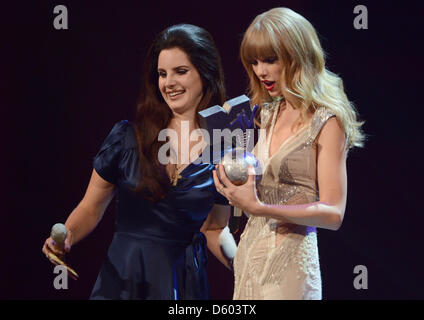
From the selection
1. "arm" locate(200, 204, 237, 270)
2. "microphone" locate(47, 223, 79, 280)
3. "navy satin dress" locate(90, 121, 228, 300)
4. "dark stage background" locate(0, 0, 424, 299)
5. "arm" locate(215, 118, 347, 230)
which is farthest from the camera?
"dark stage background" locate(0, 0, 424, 299)

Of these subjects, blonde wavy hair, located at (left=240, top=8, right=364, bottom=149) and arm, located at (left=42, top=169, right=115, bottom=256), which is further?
arm, located at (left=42, top=169, right=115, bottom=256)

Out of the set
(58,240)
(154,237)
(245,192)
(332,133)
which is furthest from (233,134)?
(58,240)

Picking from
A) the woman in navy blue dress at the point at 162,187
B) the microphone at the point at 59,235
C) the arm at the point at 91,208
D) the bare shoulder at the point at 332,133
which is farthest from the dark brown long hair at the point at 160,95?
the bare shoulder at the point at 332,133

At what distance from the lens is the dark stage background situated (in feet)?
8.39

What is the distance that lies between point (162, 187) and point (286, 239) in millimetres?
523

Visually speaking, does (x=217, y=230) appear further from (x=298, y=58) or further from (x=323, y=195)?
(x=298, y=58)

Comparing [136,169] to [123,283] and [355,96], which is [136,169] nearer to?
[123,283]

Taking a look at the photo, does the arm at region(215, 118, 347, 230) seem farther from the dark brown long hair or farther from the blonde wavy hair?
the dark brown long hair

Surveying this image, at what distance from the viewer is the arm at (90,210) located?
1.90 metres

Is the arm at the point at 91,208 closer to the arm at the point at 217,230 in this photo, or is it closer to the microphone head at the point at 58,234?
the microphone head at the point at 58,234

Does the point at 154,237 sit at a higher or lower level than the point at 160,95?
lower

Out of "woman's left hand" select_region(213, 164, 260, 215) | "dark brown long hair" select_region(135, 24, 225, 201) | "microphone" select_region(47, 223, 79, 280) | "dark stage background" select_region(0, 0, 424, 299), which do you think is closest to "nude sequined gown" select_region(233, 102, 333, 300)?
"woman's left hand" select_region(213, 164, 260, 215)

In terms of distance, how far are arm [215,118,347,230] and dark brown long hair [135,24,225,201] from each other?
45 cm

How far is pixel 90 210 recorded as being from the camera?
6.38ft
